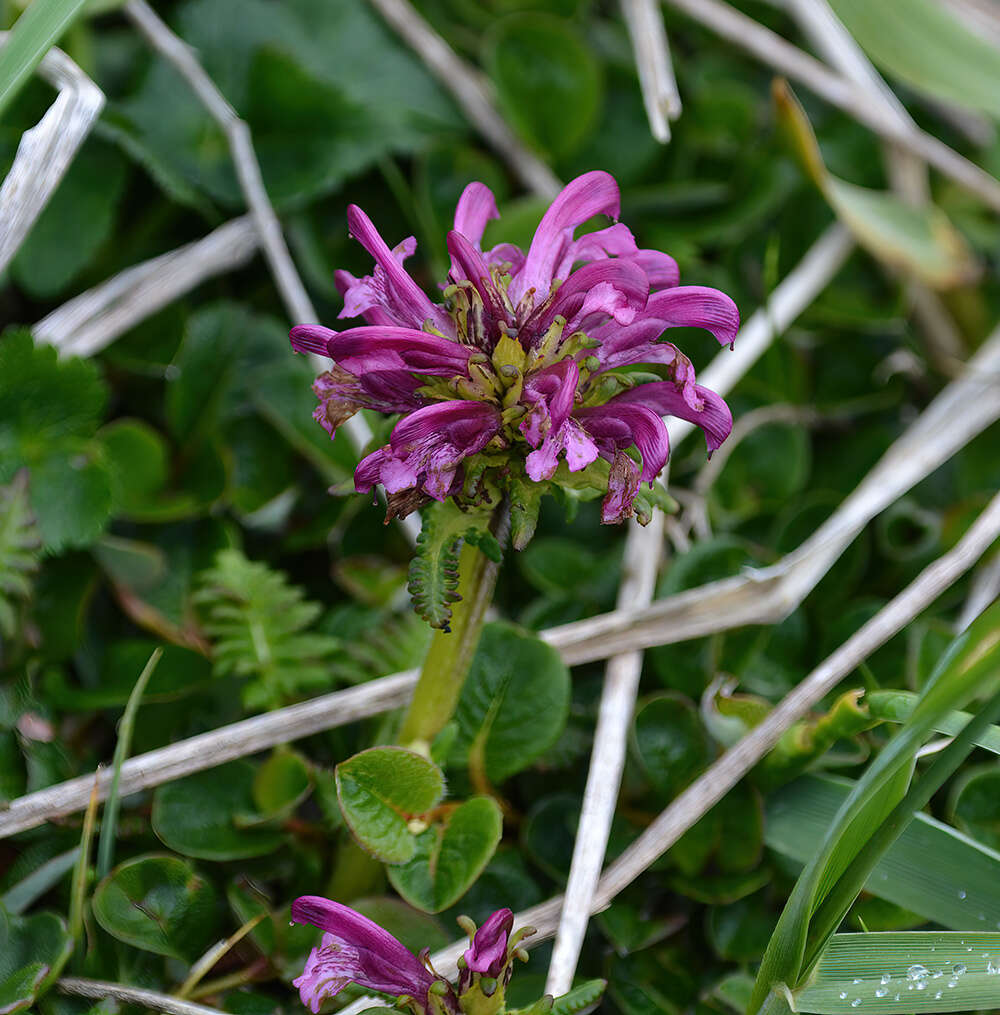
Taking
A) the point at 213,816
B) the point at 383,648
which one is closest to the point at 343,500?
the point at 383,648

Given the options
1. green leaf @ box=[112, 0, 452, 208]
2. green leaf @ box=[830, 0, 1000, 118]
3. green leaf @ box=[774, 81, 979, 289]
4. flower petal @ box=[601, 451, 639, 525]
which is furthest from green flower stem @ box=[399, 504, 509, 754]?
green leaf @ box=[830, 0, 1000, 118]

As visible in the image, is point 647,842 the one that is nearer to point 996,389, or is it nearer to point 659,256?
point 659,256

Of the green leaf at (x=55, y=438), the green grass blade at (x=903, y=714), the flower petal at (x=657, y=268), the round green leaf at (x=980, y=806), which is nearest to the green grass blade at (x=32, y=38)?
the green leaf at (x=55, y=438)

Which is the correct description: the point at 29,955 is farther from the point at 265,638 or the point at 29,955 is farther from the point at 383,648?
the point at 383,648

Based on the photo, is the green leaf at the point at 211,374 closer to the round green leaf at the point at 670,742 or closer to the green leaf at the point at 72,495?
the green leaf at the point at 72,495

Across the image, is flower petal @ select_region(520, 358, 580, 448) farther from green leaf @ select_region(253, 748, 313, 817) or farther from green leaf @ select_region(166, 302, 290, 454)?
green leaf @ select_region(166, 302, 290, 454)
